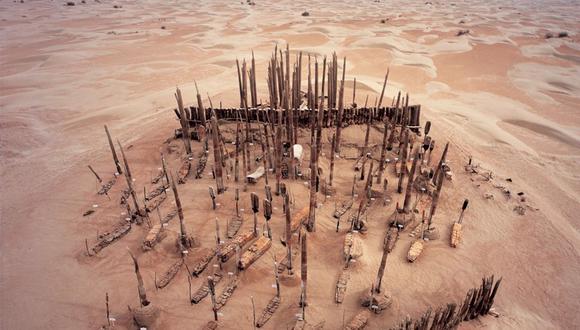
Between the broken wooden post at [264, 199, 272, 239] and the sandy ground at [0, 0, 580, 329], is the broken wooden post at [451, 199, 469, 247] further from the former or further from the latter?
the broken wooden post at [264, 199, 272, 239]

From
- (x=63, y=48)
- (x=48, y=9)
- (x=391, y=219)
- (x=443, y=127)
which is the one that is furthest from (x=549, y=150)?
(x=48, y=9)

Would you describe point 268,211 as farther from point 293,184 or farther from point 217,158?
point 293,184

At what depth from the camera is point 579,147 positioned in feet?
45.6

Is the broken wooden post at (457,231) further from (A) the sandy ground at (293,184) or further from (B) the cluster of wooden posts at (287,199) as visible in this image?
(A) the sandy ground at (293,184)

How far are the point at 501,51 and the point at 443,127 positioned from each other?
17.3 metres

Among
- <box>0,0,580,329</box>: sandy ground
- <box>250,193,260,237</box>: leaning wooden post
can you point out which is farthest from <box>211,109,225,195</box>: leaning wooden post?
<box>250,193,260,237</box>: leaning wooden post

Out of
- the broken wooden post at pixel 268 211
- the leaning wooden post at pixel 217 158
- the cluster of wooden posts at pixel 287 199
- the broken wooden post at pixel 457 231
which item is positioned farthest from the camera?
the leaning wooden post at pixel 217 158

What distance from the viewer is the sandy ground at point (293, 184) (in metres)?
7.60

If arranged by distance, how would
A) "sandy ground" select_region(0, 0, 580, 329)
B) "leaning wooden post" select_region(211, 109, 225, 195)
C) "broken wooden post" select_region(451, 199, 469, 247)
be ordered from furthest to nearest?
"leaning wooden post" select_region(211, 109, 225, 195) → "broken wooden post" select_region(451, 199, 469, 247) → "sandy ground" select_region(0, 0, 580, 329)

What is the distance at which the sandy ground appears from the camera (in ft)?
24.9

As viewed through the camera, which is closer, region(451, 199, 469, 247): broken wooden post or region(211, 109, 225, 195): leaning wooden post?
region(451, 199, 469, 247): broken wooden post

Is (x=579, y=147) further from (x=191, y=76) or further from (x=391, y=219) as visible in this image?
(x=191, y=76)

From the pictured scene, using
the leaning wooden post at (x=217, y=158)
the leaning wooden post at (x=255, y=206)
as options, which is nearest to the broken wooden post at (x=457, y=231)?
the leaning wooden post at (x=255, y=206)

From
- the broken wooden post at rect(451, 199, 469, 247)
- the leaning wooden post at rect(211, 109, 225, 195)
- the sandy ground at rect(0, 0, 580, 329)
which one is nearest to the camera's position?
the sandy ground at rect(0, 0, 580, 329)
